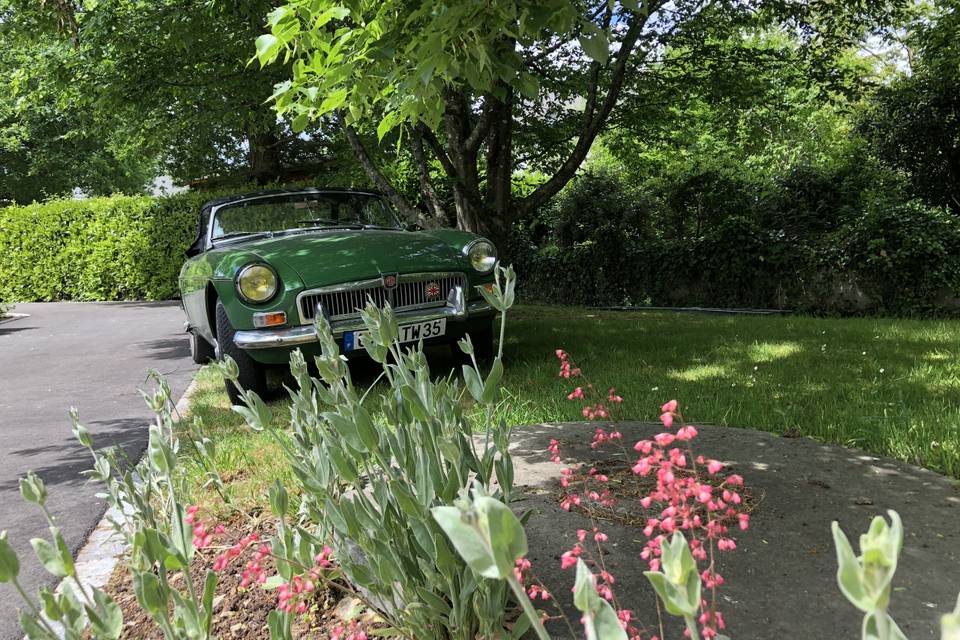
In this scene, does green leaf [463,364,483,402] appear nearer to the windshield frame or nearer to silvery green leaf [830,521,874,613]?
silvery green leaf [830,521,874,613]

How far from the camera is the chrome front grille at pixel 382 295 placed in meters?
4.59

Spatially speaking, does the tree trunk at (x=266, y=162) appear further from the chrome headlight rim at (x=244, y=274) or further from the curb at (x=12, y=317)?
the chrome headlight rim at (x=244, y=274)

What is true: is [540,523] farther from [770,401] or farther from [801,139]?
[801,139]

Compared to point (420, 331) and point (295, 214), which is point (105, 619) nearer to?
point (420, 331)

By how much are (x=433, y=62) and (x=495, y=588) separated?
5.33ft

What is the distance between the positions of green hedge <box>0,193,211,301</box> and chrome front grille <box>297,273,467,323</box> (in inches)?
516

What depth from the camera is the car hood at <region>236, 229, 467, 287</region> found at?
464cm

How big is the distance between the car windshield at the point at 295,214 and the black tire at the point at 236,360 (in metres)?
1.46

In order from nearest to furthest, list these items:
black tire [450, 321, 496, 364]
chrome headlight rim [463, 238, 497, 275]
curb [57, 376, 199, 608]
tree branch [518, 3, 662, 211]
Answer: curb [57, 376, 199, 608]
chrome headlight rim [463, 238, 497, 275]
black tire [450, 321, 496, 364]
tree branch [518, 3, 662, 211]

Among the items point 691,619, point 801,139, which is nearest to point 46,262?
point 691,619

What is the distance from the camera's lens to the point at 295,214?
6.14 metres

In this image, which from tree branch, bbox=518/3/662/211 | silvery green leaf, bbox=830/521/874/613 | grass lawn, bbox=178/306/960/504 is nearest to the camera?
silvery green leaf, bbox=830/521/874/613

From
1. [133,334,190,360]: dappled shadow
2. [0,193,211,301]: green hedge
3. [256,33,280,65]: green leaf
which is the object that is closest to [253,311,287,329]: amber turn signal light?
[256,33,280,65]: green leaf

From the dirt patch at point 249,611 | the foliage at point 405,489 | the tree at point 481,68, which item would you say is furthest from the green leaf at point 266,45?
the dirt patch at point 249,611
